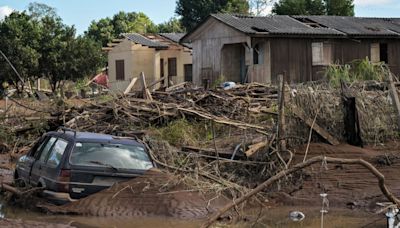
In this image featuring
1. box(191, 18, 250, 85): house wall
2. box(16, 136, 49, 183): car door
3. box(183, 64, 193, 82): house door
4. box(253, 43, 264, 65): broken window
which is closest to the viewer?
box(16, 136, 49, 183): car door

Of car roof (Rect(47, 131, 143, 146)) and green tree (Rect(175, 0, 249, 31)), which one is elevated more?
green tree (Rect(175, 0, 249, 31))

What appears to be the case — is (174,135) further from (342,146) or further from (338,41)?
(338,41)

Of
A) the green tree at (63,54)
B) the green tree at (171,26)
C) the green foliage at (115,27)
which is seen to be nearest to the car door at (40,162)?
the green tree at (63,54)

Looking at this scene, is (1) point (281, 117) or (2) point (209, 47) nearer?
(1) point (281, 117)

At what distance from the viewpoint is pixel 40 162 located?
1255cm

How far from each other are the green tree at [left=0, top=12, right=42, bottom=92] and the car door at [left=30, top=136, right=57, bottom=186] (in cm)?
3179

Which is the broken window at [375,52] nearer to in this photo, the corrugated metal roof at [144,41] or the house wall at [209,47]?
the house wall at [209,47]

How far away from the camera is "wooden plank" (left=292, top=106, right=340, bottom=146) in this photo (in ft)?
50.7

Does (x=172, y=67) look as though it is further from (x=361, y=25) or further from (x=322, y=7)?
(x=361, y=25)

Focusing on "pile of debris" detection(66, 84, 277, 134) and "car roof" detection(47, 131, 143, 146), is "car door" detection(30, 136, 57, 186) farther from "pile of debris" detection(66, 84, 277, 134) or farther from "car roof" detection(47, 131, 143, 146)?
"pile of debris" detection(66, 84, 277, 134)

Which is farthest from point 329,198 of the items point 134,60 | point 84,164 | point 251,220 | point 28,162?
point 134,60

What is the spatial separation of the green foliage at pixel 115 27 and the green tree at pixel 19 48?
28.3m

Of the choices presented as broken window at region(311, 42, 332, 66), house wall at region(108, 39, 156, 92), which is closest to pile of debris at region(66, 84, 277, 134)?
broken window at region(311, 42, 332, 66)

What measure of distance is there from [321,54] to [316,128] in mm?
22709
